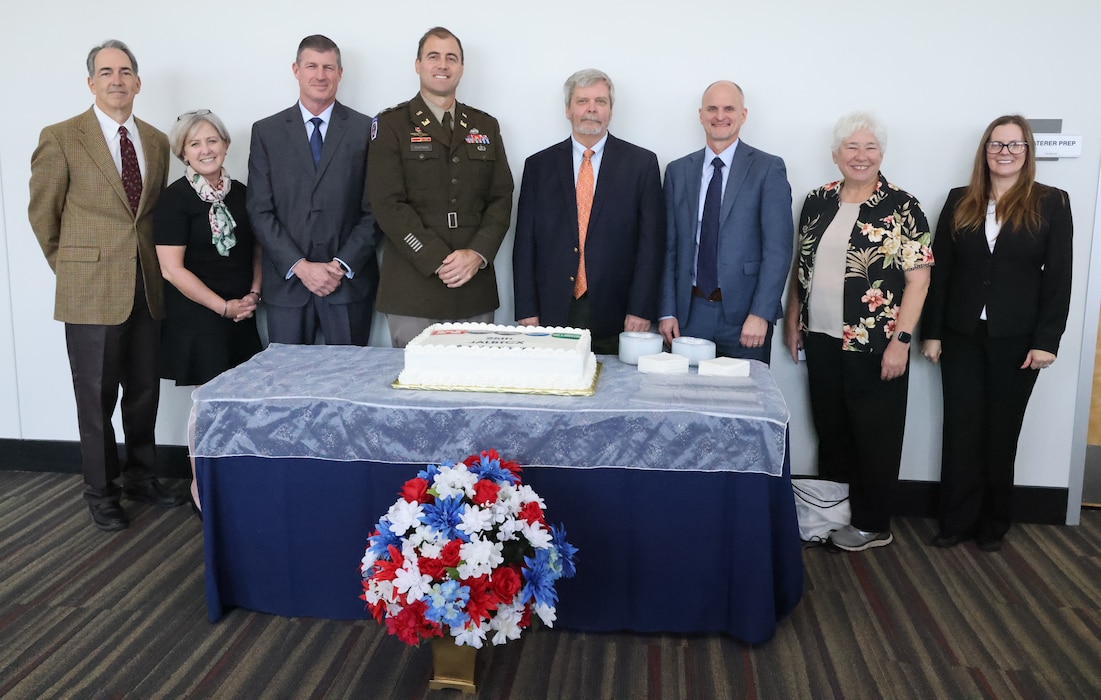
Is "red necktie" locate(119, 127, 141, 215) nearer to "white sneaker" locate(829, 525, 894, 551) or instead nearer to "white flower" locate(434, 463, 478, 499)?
"white flower" locate(434, 463, 478, 499)

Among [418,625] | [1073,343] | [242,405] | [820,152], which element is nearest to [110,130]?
[242,405]

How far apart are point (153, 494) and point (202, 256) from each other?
3.49 feet

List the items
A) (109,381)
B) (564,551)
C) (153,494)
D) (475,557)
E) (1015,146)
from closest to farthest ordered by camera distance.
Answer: (475,557), (564,551), (1015,146), (109,381), (153,494)

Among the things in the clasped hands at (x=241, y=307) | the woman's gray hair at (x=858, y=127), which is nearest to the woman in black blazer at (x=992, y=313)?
the woman's gray hair at (x=858, y=127)

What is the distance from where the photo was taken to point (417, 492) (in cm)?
221

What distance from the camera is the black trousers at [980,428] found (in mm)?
3342

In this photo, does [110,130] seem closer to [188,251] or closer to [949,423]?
[188,251]

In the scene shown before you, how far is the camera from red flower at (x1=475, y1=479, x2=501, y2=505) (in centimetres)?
217

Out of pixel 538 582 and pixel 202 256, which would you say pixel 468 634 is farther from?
pixel 202 256

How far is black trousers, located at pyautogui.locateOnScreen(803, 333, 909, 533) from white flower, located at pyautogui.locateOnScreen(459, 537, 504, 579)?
1.81m

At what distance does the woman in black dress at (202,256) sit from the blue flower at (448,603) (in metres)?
1.75

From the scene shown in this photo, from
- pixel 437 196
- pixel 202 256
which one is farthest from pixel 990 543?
pixel 202 256

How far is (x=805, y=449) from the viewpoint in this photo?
3.79 m

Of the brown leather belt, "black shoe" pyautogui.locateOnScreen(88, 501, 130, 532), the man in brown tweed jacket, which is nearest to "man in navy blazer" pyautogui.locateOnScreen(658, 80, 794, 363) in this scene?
the brown leather belt
